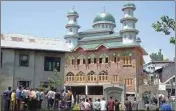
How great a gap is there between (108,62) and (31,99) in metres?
33.0

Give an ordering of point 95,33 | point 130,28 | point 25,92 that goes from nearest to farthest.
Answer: point 25,92 → point 130,28 → point 95,33

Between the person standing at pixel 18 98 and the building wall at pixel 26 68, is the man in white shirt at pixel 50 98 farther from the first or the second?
the building wall at pixel 26 68

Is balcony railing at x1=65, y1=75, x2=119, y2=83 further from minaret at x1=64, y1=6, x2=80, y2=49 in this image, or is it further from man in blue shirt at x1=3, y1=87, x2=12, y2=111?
man in blue shirt at x1=3, y1=87, x2=12, y2=111

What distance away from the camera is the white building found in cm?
2736

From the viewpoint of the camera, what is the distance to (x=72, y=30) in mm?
63500

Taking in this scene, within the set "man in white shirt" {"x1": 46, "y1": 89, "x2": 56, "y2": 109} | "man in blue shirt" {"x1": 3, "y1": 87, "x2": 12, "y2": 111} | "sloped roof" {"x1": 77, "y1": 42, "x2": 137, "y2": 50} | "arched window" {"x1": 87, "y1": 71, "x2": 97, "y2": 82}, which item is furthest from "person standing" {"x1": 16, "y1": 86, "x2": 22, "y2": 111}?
"arched window" {"x1": 87, "y1": 71, "x2": 97, "y2": 82}

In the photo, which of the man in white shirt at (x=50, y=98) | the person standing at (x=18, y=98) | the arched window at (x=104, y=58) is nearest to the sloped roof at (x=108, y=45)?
the arched window at (x=104, y=58)

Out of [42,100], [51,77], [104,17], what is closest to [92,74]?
[104,17]

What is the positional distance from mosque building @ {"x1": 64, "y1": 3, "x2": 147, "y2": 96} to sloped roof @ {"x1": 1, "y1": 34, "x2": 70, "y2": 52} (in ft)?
64.1

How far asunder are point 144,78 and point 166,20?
3229cm

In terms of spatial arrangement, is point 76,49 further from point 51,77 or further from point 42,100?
point 42,100

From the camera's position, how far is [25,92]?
1936cm

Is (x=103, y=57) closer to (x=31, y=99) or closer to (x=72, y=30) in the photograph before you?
(x=72, y=30)

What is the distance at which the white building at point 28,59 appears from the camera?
2736 centimetres
